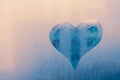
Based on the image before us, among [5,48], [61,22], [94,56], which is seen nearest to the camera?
[5,48]

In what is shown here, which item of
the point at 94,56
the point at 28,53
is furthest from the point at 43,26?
the point at 94,56

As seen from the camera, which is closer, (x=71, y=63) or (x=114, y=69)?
(x=71, y=63)

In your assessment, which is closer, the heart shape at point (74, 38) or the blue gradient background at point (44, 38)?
the blue gradient background at point (44, 38)

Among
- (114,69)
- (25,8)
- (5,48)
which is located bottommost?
(114,69)

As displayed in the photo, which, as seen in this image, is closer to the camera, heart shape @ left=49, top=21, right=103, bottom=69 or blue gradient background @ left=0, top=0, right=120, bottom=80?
blue gradient background @ left=0, top=0, right=120, bottom=80

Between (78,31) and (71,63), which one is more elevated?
(78,31)

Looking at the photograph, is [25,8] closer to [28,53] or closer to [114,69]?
[28,53]

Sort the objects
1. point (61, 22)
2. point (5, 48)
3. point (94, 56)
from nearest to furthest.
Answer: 1. point (5, 48)
2. point (61, 22)
3. point (94, 56)
